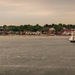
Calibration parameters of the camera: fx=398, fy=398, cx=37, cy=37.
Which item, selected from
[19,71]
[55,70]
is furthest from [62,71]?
[19,71]

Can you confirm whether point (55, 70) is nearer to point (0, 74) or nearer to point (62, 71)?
point (62, 71)

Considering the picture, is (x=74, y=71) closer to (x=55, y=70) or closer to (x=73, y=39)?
(x=55, y=70)

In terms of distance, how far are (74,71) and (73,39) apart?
3752 inches

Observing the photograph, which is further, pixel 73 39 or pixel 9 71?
pixel 73 39

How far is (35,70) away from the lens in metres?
42.9

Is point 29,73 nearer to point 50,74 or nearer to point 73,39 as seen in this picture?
point 50,74

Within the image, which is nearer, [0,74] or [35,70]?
[0,74]

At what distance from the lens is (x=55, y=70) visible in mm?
42469

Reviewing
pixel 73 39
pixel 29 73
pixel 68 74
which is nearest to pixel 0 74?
pixel 29 73

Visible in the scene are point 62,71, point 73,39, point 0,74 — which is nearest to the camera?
point 0,74

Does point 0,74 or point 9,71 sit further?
point 9,71

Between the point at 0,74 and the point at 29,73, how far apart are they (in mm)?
3161

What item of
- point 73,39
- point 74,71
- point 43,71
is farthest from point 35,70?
point 73,39

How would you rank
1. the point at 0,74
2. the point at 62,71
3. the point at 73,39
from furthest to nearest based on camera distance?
1. the point at 73,39
2. the point at 62,71
3. the point at 0,74
